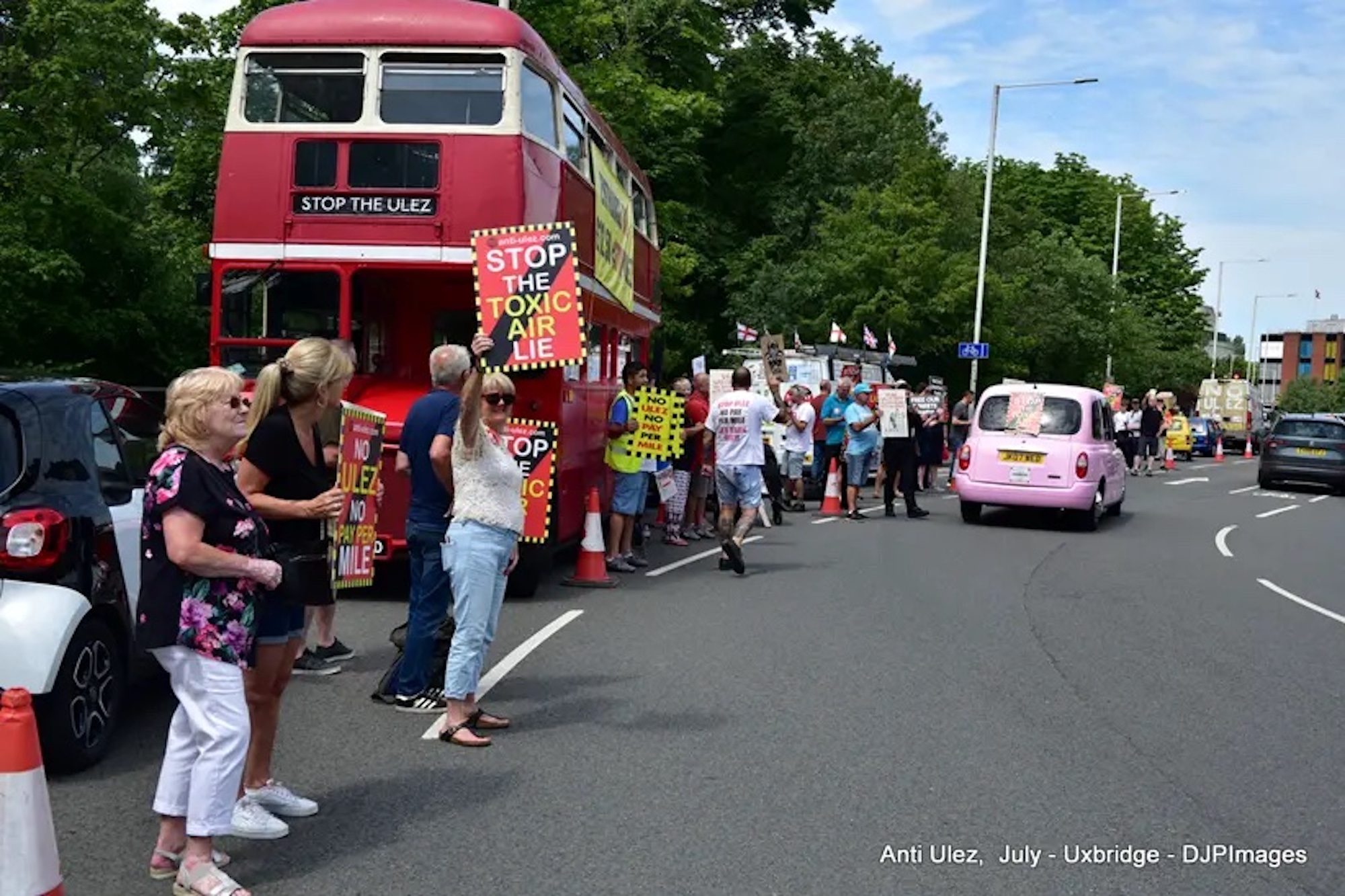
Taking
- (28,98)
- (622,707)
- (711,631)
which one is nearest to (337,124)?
(711,631)

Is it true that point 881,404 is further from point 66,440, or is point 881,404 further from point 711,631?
point 66,440

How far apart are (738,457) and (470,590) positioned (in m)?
6.25

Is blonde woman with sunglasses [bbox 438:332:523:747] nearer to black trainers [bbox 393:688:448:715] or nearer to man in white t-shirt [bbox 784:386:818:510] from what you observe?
black trainers [bbox 393:688:448:715]

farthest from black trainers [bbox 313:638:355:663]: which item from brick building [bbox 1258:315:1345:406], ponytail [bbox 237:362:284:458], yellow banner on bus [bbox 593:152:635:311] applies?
brick building [bbox 1258:315:1345:406]

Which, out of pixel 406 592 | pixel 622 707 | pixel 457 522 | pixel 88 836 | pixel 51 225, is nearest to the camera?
pixel 88 836

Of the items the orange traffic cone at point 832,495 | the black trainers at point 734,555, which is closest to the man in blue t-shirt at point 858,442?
the orange traffic cone at point 832,495

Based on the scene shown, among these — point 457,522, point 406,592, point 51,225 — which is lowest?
point 406,592

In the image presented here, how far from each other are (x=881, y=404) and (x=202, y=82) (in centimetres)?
1006

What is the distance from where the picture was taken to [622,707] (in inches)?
282

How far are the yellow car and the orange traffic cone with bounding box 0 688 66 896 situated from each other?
40.9 metres

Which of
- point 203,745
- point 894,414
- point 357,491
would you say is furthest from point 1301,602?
point 203,745

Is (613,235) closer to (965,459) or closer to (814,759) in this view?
(965,459)

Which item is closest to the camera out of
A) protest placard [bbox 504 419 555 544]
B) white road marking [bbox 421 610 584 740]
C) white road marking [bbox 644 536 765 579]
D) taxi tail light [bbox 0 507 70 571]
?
taxi tail light [bbox 0 507 70 571]

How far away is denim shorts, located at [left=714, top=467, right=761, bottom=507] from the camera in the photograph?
40.6 feet
